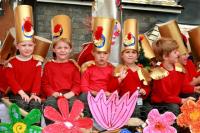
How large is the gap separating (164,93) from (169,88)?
0.28 feet

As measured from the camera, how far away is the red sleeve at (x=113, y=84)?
4.81 m

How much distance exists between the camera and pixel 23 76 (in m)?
4.80

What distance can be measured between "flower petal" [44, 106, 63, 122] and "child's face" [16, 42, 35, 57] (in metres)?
0.89

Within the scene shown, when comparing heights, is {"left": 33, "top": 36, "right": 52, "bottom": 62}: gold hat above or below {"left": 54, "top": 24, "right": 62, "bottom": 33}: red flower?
below

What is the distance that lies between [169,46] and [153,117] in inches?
36.8

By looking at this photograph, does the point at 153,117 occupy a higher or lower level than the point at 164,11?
lower

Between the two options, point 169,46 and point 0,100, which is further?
point 169,46

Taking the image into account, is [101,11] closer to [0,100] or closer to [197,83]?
[197,83]

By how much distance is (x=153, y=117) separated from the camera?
440cm

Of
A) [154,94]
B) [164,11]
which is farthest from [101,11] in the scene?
[164,11]

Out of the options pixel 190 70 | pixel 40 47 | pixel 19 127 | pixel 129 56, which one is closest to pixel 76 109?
pixel 19 127

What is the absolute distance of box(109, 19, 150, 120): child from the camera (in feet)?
15.9

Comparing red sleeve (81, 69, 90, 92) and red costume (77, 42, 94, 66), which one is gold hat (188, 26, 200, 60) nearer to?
red costume (77, 42, 94, 66)

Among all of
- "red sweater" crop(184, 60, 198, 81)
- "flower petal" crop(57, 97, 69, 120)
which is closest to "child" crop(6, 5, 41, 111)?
"flower petal" crop(57, 97, 69, 120)
